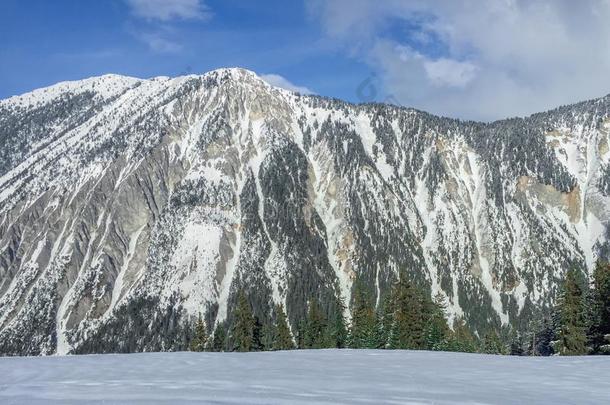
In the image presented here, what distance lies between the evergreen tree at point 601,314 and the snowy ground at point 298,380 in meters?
22.7

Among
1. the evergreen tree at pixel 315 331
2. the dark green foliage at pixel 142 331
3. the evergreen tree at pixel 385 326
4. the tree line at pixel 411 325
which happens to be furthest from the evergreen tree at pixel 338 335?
the dark green foliage at pixel 142 331

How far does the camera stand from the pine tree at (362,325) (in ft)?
161

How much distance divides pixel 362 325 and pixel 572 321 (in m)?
19.5

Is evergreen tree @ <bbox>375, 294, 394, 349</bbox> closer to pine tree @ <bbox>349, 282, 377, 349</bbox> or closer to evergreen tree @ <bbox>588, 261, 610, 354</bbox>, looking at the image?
pine tree @ <bbox>349, 282, 377, 349</bbox>

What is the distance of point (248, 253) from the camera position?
19488 centimetres

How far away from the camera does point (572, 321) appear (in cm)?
4016

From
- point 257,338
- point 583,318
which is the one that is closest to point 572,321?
point 583,318

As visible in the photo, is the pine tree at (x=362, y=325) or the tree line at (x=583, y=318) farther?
the pine tree at (x=362, y=325)

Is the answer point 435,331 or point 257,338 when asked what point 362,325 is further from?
point 257,338

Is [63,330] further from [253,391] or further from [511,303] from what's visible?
Answer: [253,391]

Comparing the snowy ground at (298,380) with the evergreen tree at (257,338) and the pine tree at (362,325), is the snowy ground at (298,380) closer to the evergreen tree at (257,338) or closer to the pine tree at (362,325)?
the pine tree at (362,325)

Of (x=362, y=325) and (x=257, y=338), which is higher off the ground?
(x=362, y=325)

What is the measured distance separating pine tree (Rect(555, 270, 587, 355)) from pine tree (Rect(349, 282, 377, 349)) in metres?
15.2

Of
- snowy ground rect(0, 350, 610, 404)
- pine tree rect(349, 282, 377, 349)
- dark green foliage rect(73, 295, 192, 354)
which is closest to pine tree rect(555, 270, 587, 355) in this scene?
pine tree rect(349, 282, 377, 349)
